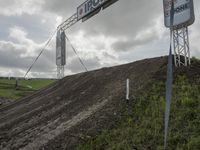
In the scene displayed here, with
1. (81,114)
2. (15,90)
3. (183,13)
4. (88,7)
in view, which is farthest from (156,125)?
(15,90)

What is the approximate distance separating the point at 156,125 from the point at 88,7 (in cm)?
2230

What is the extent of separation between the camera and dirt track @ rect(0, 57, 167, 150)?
41.1 feet

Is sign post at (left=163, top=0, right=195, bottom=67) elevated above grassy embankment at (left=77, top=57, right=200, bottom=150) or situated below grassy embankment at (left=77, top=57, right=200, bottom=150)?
above

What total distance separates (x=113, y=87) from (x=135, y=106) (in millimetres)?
4267

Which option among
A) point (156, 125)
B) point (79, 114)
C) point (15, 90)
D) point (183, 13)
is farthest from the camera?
point (15, 90)

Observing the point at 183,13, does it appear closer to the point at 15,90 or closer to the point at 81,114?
the point at 81,114

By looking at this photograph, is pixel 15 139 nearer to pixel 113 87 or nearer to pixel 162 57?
pixel 113 87

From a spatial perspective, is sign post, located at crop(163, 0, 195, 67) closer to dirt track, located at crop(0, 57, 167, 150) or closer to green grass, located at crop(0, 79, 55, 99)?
dirt track, located at crop(0, 57, 167, 150)

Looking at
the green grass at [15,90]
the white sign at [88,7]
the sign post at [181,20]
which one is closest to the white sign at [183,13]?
the sign post at [181,20]

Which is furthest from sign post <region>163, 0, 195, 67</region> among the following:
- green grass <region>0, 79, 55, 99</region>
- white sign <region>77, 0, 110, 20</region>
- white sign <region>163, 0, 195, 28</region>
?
green grass <region>0, 79, 55, 99</region>

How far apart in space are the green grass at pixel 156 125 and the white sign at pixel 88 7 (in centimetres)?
1589

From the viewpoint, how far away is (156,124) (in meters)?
10.6

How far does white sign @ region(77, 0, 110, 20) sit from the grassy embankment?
51.9 feet

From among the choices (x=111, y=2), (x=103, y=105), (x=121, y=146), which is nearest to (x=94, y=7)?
(x=111, y=2)
